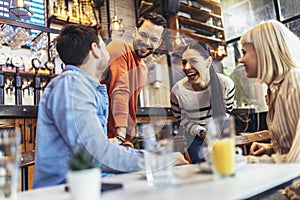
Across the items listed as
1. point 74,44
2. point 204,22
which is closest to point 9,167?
point 74,44

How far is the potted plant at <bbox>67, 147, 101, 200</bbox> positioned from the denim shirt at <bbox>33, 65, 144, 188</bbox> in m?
0.35

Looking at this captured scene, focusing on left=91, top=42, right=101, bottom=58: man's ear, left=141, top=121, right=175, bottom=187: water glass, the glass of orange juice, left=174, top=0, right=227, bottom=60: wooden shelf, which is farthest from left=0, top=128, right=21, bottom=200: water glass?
left=174, top=0, right=227, bottom=60: wooden shelf

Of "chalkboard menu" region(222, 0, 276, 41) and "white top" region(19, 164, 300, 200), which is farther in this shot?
"chalkboard menu" region(222, 0, 276, 41)

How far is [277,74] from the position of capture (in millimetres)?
1211

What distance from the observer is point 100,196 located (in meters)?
0.72

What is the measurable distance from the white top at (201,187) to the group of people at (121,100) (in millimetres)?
179

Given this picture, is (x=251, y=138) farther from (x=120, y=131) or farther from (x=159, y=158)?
(x=159, y=158)

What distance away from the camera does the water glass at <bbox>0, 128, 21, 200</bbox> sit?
0.75m

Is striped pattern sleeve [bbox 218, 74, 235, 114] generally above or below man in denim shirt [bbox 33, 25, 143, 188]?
above

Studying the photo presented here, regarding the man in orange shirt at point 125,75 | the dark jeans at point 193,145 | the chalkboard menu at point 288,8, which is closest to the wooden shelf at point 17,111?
the man in orange shirt at point 125,75

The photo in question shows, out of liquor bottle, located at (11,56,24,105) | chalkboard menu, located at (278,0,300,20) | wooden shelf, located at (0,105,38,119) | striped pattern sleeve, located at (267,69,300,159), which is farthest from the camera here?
chalkboard menu, located at (278,0,300,20)

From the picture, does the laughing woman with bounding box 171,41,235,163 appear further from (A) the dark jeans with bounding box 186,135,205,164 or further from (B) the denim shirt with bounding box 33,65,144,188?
(B) the denim shirt with bounding box 33,65,144,188

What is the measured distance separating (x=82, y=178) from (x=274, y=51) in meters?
0.91

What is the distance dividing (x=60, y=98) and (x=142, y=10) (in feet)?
15.3
